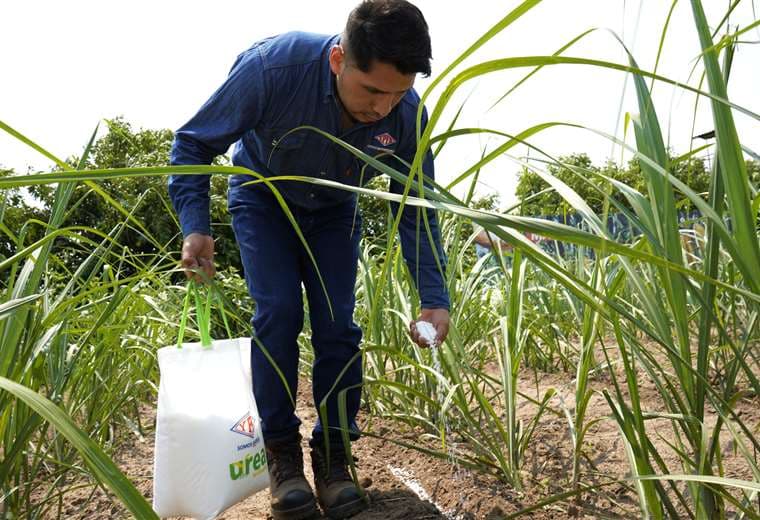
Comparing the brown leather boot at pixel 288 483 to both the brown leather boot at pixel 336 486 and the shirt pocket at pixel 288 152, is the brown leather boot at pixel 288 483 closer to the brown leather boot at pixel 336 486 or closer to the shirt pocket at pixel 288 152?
the brown leather boot at pixel 336 486

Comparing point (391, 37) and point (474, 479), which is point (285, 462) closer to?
point (474, 479)

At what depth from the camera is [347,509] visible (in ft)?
5.09

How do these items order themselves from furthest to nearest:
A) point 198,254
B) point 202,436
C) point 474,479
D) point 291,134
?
point 291,134
point 474,479
point 198,254
point 202,436

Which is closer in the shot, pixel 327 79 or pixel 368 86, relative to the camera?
pixel 368 86

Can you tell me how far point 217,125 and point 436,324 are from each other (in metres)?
0.68

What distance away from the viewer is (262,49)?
163 centimetres

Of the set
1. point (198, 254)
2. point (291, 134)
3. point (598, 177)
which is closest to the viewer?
point (598, 177)

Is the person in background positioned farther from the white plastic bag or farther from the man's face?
the white plastic bag

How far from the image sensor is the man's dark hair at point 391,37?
1.36m

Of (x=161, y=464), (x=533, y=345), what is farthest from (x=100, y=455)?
(x=533, y=345)

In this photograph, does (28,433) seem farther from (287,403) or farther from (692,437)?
(692,437)

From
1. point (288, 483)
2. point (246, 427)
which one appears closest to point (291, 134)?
point (246, 427)

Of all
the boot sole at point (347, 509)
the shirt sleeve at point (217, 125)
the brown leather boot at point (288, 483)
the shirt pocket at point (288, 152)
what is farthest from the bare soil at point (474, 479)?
the shirt pocket at point (288, 152)

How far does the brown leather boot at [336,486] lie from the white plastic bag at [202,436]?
0.22 m
